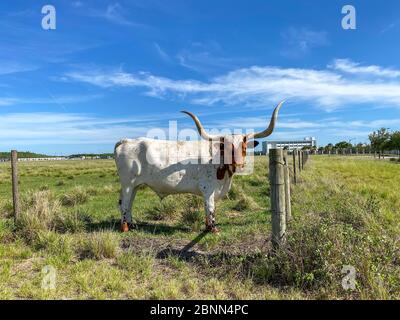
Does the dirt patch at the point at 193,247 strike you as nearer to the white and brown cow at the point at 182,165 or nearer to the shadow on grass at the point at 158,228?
the shadow on grass at the point at 158,228

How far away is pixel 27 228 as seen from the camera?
6805 mm

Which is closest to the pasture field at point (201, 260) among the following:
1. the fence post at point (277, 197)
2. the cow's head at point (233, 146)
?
the fence post at point (277, 197)

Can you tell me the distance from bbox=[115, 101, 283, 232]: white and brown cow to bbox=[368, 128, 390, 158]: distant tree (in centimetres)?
7573

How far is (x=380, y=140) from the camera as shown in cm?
7850

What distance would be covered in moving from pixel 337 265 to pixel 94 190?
41.4 feet

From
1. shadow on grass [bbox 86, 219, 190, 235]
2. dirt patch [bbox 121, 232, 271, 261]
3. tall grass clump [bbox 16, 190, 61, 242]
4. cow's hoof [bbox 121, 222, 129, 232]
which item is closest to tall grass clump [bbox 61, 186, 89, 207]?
shadow on grass [bbox 86, 219, 190, 235]

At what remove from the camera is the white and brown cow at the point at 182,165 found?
7.63 m

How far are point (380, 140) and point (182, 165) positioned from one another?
80.6m

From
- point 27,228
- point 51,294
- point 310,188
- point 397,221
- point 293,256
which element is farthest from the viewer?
point 310,188

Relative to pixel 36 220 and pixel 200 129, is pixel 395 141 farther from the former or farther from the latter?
pixel 36 220

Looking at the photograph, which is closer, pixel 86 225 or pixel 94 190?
pixel 86 225
